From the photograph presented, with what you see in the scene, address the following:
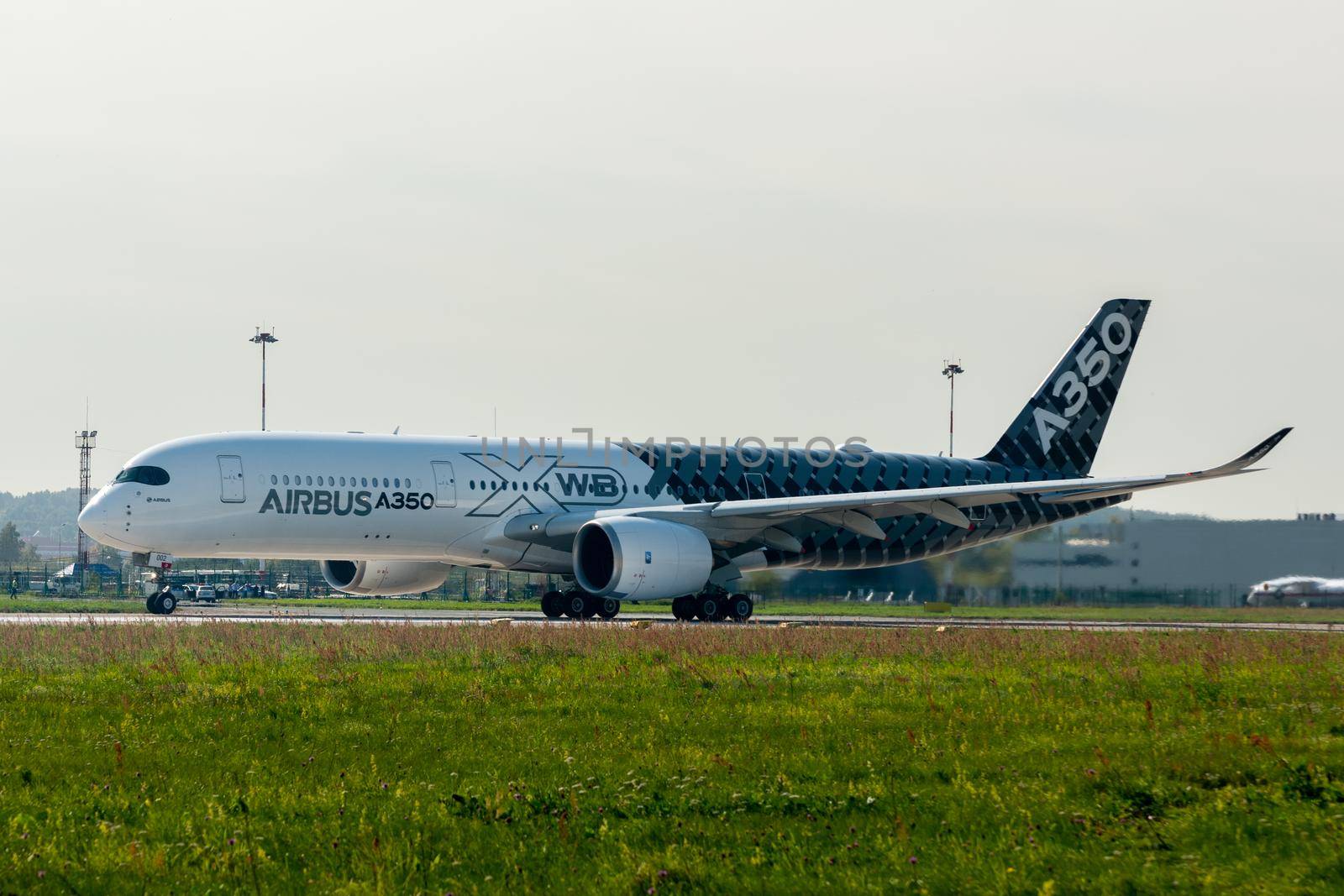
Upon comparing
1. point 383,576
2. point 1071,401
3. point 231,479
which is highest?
point 1071,401

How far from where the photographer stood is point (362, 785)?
34.4 feet

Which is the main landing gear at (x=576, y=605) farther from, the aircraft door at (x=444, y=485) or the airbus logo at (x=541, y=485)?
the aircraft door at (x=444, y=485)

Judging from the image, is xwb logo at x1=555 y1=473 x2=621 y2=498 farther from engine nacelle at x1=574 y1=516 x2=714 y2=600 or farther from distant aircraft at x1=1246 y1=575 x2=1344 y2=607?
distant aircraft at x1=1246 y1=575 x2=1344 y2=607

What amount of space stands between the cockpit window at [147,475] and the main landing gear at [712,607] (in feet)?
38.8

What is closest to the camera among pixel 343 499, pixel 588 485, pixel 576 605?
pixel 343 499

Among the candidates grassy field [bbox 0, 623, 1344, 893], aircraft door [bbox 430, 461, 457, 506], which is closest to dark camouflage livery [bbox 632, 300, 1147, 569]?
aircraft door [bbox 430, 461, 457, 506]

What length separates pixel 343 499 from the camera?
3338cm

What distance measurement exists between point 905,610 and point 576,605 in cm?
1285

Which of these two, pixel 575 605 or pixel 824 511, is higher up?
pixel 824 511

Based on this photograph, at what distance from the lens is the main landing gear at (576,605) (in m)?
36.3

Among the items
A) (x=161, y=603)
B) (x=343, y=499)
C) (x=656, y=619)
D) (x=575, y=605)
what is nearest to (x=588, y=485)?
(x=575, y=605)

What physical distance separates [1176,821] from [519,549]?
2747 centimetres

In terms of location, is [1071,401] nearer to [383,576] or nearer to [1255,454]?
[1255,454]

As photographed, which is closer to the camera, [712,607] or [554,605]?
[554,605]
